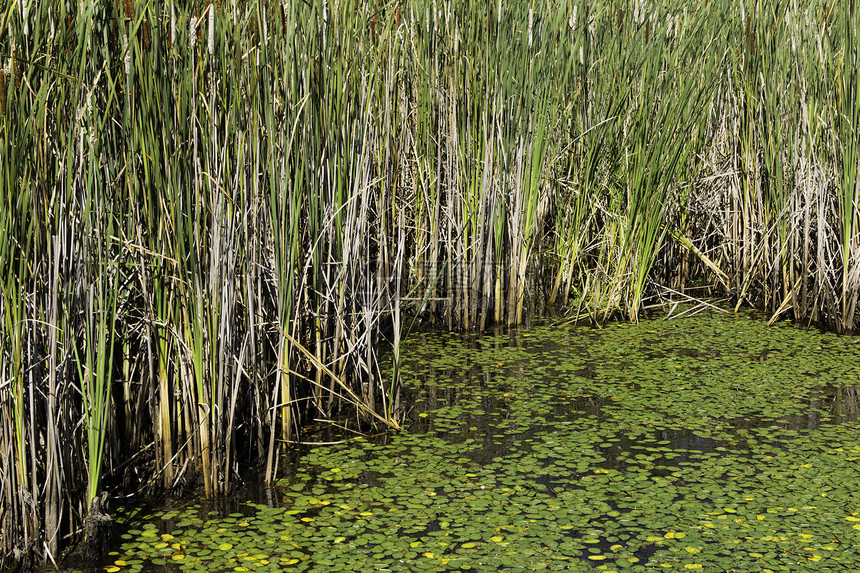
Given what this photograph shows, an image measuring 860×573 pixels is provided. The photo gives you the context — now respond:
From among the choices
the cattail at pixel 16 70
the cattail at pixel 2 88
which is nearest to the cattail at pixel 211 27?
the cattail at pixel 16 70

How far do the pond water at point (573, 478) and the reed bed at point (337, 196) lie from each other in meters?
0.22

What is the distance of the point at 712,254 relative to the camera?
5.65 metres

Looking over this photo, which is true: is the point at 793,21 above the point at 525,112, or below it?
above

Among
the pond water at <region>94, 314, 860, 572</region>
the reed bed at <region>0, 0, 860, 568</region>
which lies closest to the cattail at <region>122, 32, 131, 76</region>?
the reed bed at <region>0, 0, 860, 568</region>

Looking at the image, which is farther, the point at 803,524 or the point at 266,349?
the point at 266,349

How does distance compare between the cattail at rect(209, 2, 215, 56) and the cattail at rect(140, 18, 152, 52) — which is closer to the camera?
the cattail at rect(140, 18, 152, 52)

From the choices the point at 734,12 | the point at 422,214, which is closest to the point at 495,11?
the point at 422,214

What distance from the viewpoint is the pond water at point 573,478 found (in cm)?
259

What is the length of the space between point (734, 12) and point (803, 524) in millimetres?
3033

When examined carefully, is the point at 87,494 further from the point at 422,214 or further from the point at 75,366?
the point at 422,214

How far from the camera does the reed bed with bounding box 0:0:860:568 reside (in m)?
2.35

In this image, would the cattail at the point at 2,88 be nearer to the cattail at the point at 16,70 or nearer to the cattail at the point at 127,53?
the cattail at the point at 16,70

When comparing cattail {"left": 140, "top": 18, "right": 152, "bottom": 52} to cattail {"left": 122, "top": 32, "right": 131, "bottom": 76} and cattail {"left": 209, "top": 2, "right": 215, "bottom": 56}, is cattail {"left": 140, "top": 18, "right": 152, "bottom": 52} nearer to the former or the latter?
cattail {"left": 122, "top": 32, "right": 131, "bottom": 76}

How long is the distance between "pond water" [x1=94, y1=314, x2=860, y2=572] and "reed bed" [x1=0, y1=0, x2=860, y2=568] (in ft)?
0.73
